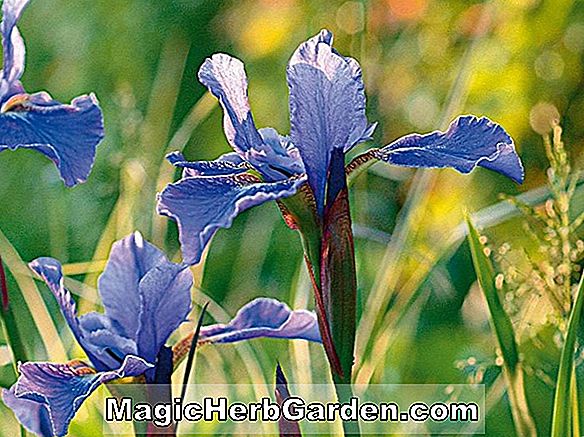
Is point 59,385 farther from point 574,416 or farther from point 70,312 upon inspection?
point 574,416

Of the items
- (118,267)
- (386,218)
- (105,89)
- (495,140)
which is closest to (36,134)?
(118,267)

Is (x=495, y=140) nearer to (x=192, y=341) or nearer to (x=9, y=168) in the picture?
(x=192, y=341)

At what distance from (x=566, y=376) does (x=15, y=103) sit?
31 centimetres

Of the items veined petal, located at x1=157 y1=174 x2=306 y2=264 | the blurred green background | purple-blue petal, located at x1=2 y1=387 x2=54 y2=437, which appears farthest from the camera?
the blurred green background

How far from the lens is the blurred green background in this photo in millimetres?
851

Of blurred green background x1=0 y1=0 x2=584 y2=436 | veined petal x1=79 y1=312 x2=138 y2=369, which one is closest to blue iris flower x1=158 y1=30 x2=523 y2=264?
veined petal x1=79 y1=312 x2=138 y2=369

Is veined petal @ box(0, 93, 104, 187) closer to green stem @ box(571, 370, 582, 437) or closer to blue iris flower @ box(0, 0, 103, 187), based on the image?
blue iris flower @ box(0, 0, 103, 187)

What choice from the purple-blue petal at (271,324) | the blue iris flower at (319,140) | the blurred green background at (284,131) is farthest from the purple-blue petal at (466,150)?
the blurred green background at (284,131)

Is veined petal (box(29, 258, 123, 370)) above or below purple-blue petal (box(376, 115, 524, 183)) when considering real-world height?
below

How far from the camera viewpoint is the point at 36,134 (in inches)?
20.8

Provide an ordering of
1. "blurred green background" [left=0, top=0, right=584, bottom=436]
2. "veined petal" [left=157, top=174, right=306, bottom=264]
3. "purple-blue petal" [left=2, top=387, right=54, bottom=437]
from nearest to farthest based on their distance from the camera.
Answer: "veined petal" [left=157, top=174, right=306, bottom=264] < "purple-blue petal" [left=2, top=387, right=54, bottom=437] < "blurred green background" [left=0, top=0, right=584, bottom=436]

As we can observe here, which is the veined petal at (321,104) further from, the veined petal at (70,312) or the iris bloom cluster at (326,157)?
the veined petal at (70,312)

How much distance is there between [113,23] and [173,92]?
0.16m

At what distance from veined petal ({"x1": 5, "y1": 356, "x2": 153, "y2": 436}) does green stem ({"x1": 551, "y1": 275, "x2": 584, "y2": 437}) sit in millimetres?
198
